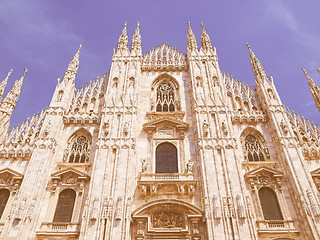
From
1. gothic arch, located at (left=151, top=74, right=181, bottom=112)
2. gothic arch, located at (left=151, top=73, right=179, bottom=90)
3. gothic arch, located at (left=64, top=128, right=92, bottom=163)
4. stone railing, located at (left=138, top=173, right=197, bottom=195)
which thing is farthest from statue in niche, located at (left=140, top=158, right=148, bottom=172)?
gothic arch, located at (left=151, top=73, right=179, bottom=90)

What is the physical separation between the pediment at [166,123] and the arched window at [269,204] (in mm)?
6729

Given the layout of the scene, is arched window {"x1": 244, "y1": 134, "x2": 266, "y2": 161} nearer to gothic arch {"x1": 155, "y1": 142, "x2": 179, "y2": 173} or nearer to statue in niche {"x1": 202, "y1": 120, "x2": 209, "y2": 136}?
statue in niche {"x1": 202, "y1": 120, "x2": 209, "y2": 136}

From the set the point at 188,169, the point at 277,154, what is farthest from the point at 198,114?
the point at 277,154

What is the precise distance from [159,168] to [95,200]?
4.73m

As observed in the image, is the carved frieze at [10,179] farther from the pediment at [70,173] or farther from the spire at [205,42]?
Result: the spire at [205,42]

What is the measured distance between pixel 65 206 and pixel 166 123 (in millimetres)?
8808

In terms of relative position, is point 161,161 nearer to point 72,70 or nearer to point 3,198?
point 3,198

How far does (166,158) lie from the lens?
18203 mm

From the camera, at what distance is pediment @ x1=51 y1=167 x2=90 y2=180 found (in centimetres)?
1658

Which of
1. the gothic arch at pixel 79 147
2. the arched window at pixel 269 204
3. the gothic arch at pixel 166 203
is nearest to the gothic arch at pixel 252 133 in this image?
the arched window at pixel 269 204

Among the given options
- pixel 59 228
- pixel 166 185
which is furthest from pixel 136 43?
pixel 59 228

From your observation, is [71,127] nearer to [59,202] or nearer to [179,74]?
[59,202]

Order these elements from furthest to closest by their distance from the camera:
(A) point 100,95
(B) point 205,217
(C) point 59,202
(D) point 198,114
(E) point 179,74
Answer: (E) point 179,74
(A) point 100,95
(D) point 198,114
(C) point 59,202
(B) point 205,217

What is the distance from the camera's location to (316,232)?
537 inches
